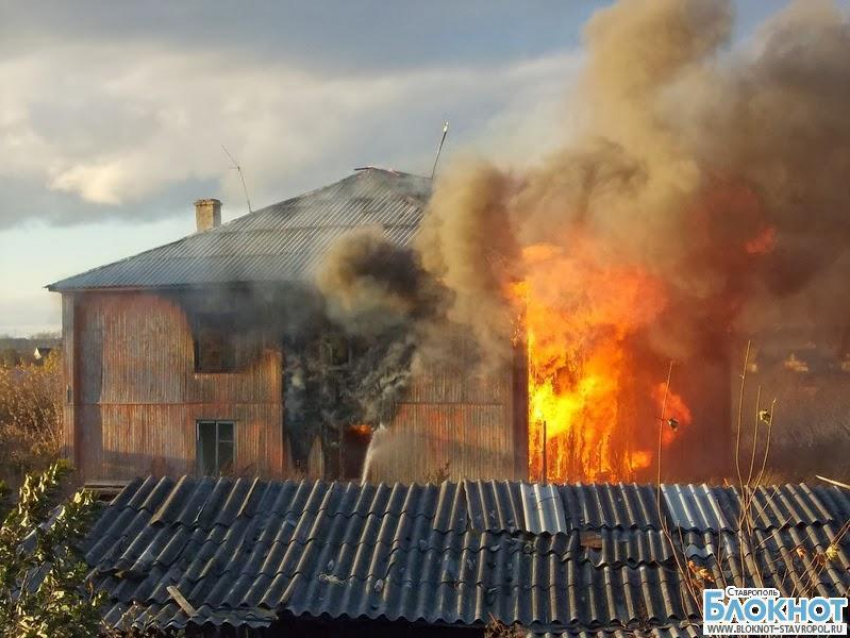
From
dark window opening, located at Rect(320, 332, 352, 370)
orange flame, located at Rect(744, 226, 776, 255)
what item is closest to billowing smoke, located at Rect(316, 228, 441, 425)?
dark window opening, located at Rect(320, 332, 352, 370)

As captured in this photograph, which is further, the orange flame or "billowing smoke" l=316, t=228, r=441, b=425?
"billowing smoke" l=316, t=228, r=441, b=425

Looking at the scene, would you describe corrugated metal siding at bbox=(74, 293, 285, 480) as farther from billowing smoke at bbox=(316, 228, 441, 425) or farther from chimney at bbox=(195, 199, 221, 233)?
chimney at bbox=(195, 199, 221, 233)

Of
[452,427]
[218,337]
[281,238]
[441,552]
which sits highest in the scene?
[281,238]

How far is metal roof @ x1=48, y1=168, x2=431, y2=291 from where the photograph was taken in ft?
78.7

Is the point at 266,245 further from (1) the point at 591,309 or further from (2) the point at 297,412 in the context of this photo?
(1) the point at 591,309

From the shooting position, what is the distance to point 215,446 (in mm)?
24219

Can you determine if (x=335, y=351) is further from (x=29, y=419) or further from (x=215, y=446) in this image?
(x=29, y=419)

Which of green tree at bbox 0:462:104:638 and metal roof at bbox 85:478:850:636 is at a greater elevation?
green tree at bbox 0:462:104:638

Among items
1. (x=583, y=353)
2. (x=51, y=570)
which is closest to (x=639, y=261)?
(x=583, y=353)

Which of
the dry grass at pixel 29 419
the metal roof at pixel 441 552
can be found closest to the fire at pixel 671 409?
the metal roof at pixel 441 552

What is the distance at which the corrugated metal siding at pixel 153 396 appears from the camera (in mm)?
23688

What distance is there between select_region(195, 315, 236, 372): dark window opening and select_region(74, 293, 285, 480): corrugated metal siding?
8.5 inches

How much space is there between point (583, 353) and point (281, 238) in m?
8.78

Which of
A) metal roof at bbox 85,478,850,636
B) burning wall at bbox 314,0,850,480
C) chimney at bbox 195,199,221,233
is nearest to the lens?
metal roof at bbox 85,478,850,636
